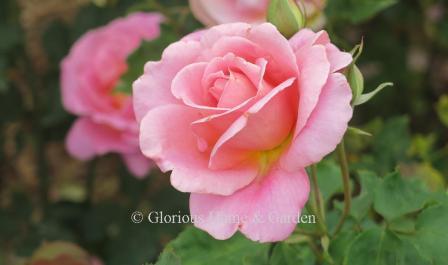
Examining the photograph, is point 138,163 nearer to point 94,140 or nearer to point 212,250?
point 94,140

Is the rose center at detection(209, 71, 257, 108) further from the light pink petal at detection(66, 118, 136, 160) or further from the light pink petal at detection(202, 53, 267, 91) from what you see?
the light pink petal at detection(66, 118, 136, 160)

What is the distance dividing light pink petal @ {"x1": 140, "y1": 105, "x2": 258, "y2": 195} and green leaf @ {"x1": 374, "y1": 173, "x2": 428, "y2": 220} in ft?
0.56

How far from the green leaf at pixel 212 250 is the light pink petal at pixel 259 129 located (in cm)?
17

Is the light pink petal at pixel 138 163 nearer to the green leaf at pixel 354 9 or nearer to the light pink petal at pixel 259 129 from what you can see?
the green leaf at pixel 354 9

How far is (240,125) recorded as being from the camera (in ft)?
2.08

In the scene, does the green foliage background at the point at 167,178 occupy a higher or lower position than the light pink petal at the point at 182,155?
lower

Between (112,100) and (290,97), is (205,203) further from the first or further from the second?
(112,100)

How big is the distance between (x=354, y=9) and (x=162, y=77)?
0.46m

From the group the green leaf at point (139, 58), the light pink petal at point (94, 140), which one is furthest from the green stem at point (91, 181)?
the green leaf at point (139, 58)

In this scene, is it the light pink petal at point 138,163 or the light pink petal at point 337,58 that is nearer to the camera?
the light pink petal at point 337,58

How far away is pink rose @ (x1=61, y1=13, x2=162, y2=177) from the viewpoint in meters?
1.26

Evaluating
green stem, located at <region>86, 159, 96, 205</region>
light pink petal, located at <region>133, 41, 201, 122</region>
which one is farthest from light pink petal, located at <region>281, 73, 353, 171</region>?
green stem, located at <region>86, 159, 96, 205</region>

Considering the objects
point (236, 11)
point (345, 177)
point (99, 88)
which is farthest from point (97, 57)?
point (345, 177)

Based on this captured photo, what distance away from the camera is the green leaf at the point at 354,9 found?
1.06m
